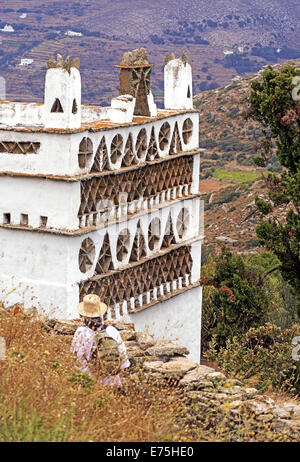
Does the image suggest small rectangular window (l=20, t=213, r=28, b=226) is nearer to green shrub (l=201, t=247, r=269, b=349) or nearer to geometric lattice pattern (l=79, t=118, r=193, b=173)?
geometric lattice pattern (l=79, t=118, r=193, b=173)

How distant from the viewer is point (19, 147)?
18609 mm

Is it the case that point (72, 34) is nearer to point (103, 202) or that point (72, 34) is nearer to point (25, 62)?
point (25, 62)

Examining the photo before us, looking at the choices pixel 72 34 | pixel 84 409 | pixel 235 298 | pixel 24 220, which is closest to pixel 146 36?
pixel 72 34

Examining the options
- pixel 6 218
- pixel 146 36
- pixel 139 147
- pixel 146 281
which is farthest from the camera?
pixel 146 36

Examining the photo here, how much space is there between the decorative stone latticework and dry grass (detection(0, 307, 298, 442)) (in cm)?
553

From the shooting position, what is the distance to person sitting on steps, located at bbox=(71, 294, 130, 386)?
1140 centimetres

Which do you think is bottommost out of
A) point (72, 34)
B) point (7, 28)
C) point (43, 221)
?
point (43, 221)

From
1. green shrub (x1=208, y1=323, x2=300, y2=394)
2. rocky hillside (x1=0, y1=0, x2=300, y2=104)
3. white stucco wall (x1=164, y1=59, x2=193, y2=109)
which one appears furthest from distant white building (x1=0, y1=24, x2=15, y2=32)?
green shrub (x1=208, y1=323, x2=300, y2=394)

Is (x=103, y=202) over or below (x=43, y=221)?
over

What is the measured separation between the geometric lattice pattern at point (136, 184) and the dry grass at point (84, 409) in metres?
7.06

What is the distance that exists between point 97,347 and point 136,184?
9498 mm

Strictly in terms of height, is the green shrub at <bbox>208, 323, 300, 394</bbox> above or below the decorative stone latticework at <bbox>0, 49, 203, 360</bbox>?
below

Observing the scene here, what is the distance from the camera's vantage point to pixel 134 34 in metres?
153

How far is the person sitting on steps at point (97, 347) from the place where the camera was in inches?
449
